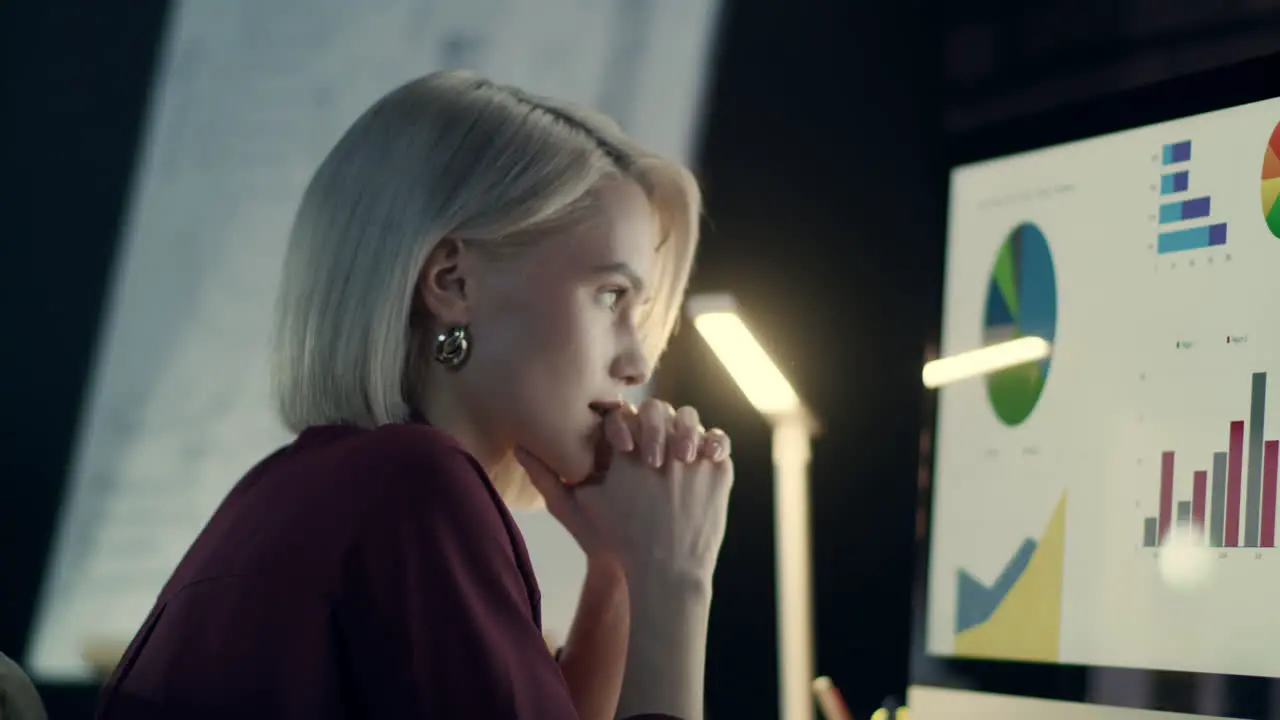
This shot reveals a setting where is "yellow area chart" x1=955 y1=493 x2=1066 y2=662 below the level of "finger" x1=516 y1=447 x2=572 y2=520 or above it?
below

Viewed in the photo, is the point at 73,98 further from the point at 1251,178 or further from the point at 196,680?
the point at 1251,178

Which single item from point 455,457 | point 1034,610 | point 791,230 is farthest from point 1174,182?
point 791,230

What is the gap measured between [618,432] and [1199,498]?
424 mm

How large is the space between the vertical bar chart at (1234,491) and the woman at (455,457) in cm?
33

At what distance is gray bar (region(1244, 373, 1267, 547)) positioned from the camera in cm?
86

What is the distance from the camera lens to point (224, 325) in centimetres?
182

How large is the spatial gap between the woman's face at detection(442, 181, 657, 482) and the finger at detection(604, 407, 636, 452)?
0.01 meters

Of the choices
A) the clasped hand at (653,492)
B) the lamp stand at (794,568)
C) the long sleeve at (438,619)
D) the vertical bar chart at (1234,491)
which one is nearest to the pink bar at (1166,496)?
the vertical bar chart at (1234,491)

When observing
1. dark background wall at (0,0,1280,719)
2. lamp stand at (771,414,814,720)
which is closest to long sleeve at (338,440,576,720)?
lamp stand at (771,414,814,720)

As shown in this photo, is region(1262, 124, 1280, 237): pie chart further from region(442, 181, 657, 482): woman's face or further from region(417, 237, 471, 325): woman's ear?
region(417, 237, 471, 325): woman's ear

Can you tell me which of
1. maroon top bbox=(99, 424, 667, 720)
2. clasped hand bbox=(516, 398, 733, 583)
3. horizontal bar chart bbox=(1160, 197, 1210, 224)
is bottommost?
maroon top bbox=(99, 424, 667, 720)

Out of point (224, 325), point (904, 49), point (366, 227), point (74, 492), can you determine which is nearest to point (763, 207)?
point (904, 49)

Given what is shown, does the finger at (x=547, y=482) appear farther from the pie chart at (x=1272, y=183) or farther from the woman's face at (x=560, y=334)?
the pie chart at (x=1272, y=183)

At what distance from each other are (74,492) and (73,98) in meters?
0.57
